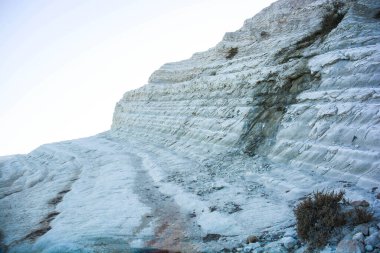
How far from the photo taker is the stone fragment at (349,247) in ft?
13.8

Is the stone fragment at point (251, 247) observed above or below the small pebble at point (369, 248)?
below

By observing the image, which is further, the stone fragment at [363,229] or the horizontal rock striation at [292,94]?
the horizontal rock striation at [292,94]

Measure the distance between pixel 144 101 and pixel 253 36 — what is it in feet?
36.8

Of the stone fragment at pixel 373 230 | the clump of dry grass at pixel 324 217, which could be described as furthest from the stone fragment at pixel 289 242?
the stone fragment at pixel 373 230

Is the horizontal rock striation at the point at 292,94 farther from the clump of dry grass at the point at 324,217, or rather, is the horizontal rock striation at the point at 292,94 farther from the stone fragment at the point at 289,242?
the stone fragment at the point at 289,242

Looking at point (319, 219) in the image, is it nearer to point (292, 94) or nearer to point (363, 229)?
point (363, 229)

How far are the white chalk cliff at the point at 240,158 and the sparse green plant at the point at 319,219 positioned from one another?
2.19 feet

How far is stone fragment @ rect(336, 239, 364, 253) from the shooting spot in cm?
422

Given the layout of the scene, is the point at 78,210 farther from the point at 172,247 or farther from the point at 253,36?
the point at 253,36

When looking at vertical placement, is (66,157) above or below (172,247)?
above

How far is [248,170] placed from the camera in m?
10.0

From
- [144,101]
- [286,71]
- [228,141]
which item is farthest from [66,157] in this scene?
[286,71]

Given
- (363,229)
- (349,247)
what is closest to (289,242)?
(349,247)

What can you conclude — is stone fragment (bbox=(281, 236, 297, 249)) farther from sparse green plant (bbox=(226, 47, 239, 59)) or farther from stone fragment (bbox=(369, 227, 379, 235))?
sparse green plant (bbox=(226, 47, 239, 59))
